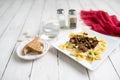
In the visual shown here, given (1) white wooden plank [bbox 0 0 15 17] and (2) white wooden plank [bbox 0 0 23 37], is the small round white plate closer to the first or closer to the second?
(2) white wooden plank [bbox 0 0 23 37]

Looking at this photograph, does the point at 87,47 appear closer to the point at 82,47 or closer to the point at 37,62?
the point at 82,47

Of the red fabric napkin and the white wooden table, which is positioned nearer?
the white wooden table

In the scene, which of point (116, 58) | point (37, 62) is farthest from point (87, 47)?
point (37, 62)

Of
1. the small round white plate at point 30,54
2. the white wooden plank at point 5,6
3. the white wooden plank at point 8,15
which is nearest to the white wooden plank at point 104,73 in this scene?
the small round white plate at point 30,54

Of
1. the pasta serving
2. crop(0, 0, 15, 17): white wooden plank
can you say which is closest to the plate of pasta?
the pasta serving

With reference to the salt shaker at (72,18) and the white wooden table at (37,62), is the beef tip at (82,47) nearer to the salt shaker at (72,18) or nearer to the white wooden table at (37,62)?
the white wooden table at (37,62)

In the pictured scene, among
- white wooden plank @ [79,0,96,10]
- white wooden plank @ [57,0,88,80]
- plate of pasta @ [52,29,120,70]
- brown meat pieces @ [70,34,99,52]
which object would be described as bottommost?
white wooden plank @ [79,0,96,10]

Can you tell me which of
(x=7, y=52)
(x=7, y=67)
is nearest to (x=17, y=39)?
(x=7, y=52)

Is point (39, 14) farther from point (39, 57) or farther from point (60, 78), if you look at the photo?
point (60, 78)
